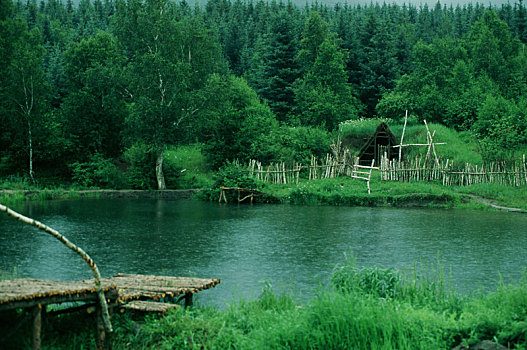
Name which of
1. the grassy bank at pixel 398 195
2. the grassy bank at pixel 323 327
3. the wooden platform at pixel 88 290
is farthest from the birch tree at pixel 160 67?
the grassy bank at pixel 323 327

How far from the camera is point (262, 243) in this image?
15.7 m

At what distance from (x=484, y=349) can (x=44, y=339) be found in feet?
17.0

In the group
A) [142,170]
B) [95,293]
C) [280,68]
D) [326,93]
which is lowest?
[95,293]

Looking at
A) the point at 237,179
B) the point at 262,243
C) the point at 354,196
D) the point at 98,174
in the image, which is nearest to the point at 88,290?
the point at 262,243

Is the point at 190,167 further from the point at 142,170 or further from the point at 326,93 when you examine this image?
the point at 326,93

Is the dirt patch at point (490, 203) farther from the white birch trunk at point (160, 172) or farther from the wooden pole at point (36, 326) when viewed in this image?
the wooden pole at point (36, 326)

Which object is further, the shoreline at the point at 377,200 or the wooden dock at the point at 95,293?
the shoreline at the point at 377,200

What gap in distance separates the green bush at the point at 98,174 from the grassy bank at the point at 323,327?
1030 inches

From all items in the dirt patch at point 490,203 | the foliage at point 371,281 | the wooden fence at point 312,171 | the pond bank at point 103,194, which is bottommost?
the pond bank at point 103,194

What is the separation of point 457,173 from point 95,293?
2380 centimetres

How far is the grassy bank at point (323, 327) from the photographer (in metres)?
6.43

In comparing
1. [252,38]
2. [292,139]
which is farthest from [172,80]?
[252,38]

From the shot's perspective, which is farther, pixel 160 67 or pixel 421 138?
pixel 421 138

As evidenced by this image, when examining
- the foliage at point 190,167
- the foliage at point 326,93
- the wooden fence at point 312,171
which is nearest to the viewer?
the wooden fence at point 312,171
